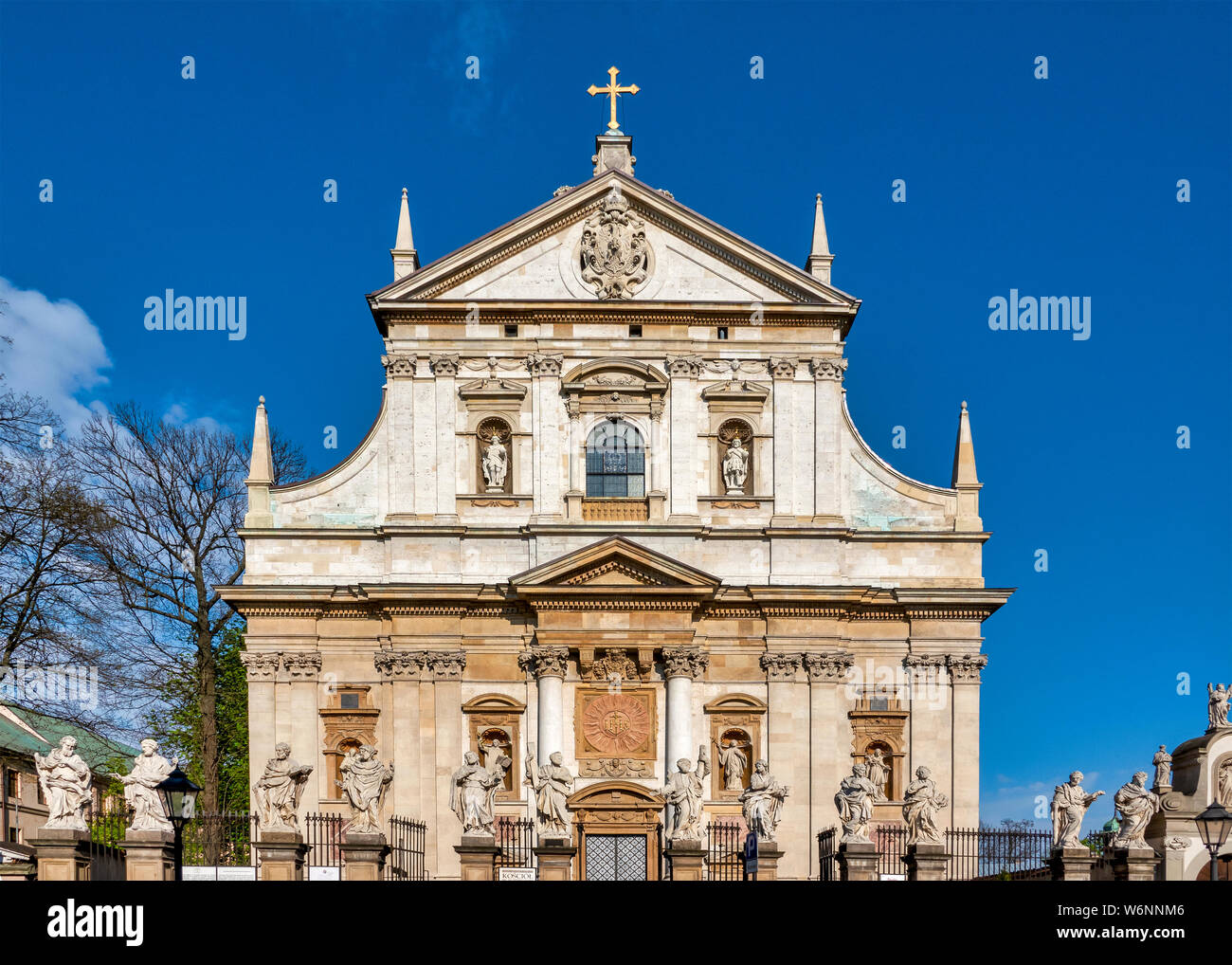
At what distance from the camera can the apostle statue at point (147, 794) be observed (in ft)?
82.4

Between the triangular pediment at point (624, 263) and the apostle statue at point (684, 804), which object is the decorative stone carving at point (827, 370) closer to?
the triangular pediment at point (624, 263)

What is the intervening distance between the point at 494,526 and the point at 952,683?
437 inches

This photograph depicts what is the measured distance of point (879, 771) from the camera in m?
36.6

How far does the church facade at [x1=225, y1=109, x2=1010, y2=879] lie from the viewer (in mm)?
36438

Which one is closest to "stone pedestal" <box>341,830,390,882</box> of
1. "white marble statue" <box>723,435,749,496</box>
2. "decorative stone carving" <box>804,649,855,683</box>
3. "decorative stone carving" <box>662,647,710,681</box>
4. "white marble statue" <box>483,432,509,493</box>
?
"decorative stone carving" <box>662,647,710,681</box>

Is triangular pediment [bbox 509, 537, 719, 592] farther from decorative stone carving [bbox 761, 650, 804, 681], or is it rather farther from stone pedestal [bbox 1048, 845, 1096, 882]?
stone pedestal [bbox 1048, 845, 1096, 882]

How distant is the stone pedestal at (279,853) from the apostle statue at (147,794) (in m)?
1.53

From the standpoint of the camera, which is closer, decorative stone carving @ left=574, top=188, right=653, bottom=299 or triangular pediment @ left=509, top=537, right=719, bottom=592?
triangular pediment @ left=509, top=537, right=719, bottom=592

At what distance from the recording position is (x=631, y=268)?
38438 mm

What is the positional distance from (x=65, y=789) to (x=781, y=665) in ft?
56.8

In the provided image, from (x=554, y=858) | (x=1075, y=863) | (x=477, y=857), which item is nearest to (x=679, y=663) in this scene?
→ (x=554, y=858)

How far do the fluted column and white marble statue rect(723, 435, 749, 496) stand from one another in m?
3.96

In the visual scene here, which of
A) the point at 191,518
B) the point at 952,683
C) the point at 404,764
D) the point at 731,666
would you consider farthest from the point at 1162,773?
the point at 191,518
